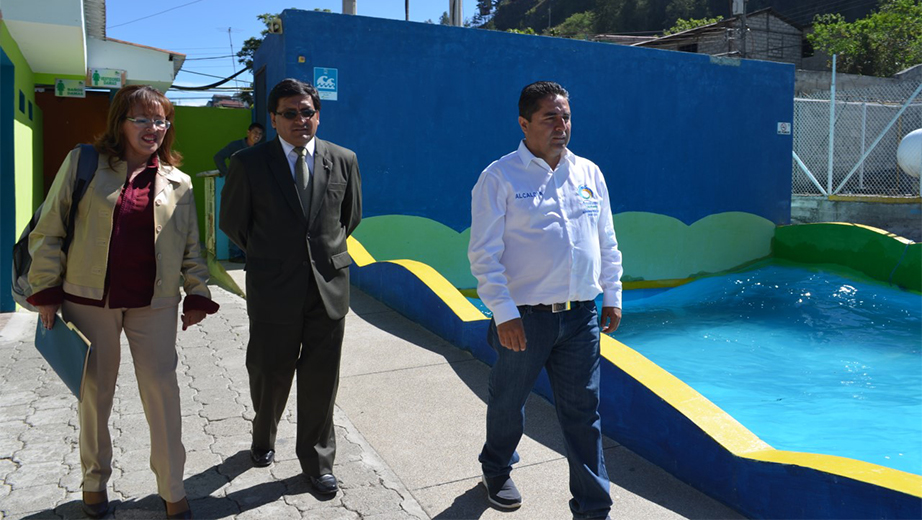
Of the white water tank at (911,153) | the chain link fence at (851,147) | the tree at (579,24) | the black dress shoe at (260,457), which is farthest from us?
the tree at (579,24)

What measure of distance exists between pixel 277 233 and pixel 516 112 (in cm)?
790

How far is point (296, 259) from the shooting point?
11.2 ft

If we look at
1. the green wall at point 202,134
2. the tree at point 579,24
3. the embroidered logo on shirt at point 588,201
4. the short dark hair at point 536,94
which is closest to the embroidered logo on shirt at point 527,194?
the embroidered logo on shirt at point 588,201

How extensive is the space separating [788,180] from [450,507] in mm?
12298

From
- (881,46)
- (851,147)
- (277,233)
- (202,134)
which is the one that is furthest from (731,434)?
(881,46)

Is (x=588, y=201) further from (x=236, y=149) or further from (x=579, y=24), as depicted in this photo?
(x=579, y=24)

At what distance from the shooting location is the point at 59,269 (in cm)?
304

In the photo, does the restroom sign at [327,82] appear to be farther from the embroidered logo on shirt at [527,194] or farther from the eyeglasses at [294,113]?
the embroidered logo on shirt at [527,194]

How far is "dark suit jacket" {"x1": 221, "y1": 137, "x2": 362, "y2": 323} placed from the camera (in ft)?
11.2

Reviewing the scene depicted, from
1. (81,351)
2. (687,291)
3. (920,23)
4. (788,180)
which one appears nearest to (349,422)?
(81,351)

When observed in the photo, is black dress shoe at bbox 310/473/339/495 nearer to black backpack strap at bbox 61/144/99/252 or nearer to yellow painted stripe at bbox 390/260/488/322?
black backpack strap at bbox 61/144/99/252

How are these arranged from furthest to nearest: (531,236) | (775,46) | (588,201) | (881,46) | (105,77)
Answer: (775,46), (881,46), (105,77), (588,201), (531,236)

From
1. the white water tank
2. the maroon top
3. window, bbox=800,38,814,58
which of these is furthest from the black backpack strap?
window, bbox=800,38,814,58

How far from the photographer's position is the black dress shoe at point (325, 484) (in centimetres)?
348
